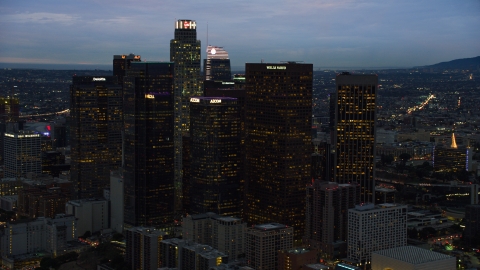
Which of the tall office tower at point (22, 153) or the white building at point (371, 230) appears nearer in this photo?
the white building at point (371, 230)

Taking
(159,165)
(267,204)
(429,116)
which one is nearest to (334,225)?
(267,204)

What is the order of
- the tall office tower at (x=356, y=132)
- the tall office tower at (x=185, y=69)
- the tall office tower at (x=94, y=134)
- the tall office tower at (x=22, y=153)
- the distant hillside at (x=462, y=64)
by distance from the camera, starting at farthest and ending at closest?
the tall office tower at (x=22, y=153) < the distant hillside at (x=462, y=64) < the tall office tower at (x=94, y=134) < the tall office tower at (x=185, y=69) < the tall office tower at (x=356, y=132)

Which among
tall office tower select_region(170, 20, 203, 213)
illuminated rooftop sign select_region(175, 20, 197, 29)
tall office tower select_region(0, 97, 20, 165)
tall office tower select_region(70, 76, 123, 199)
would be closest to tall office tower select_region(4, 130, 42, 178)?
tall office tower select_region(70, 76, 123, 199)

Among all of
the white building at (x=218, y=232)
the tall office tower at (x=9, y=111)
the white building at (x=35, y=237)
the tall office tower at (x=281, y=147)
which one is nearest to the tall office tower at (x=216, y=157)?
the tall office tower at (x=281, y=147)

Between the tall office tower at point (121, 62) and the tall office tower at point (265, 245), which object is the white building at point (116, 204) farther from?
the tall office tower at point (121, 62)

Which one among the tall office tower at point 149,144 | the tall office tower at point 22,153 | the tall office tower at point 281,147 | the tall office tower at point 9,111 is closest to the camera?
the tall office tower at point 281,147

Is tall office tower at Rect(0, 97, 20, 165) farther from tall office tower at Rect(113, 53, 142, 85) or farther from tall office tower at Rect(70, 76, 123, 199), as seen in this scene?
tall office tower at Rect(70, 76, 123, 199)

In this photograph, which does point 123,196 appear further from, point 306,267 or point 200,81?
point 306,267
